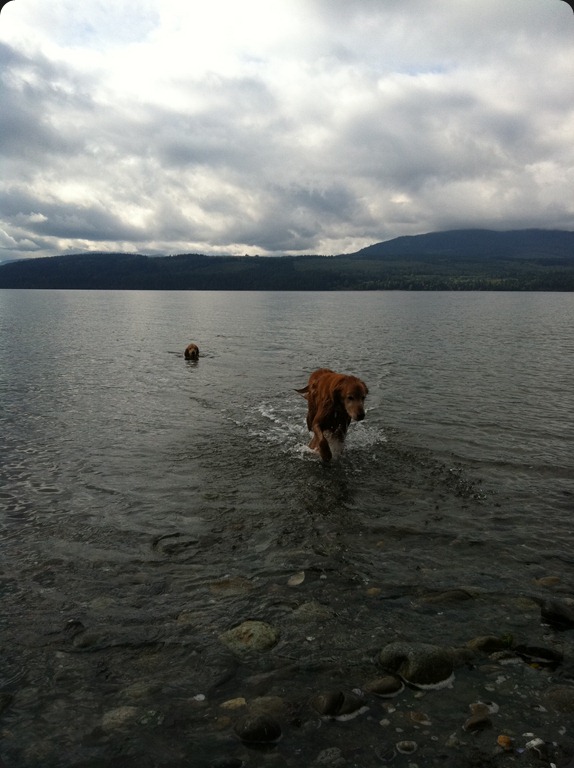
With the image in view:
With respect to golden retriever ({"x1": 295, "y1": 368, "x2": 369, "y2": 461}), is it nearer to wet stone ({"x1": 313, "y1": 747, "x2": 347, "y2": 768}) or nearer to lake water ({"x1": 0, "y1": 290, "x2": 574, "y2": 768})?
lake water ({"x1": 0, "y1": 290, "x2": 574, "y2": 768})

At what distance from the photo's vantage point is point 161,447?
13805mm

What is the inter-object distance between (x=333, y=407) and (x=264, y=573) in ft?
19.3

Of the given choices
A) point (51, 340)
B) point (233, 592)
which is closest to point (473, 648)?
point (233, 592)

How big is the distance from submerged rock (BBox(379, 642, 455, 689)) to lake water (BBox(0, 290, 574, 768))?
5.4 inches

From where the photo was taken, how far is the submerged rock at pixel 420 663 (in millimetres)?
4938

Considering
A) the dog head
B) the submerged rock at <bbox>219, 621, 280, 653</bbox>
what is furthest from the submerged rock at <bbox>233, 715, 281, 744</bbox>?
the dog head

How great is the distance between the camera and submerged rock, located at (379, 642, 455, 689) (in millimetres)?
4938

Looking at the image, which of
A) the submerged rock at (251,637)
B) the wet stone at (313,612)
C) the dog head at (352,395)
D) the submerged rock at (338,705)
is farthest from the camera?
the dog head at (352,395)

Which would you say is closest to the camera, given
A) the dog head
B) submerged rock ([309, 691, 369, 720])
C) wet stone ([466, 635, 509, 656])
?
submerged rock ([309, 691, 369, 720])

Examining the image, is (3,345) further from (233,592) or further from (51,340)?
(233,592)

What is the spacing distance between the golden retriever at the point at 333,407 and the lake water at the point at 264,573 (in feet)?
2.16

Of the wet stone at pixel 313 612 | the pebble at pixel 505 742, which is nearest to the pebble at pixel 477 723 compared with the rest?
the pebble at pixel 505 742

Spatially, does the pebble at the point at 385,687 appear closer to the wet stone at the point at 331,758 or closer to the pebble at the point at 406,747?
the pebble at the point at 406,747

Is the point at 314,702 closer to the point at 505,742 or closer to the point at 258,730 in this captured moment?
the point at 258,730
